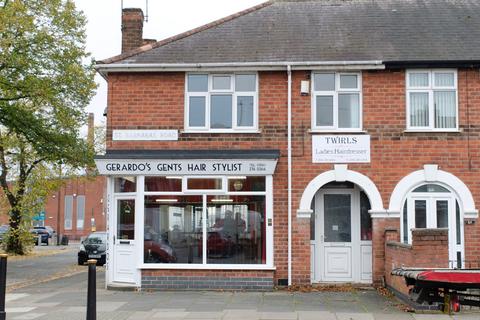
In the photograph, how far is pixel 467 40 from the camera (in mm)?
16375

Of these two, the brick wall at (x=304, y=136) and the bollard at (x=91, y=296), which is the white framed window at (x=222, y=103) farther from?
the bollard at (x=91, y=296)

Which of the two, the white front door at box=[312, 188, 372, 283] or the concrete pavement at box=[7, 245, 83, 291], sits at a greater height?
the white front door at box=[312, 188, 372, 283]

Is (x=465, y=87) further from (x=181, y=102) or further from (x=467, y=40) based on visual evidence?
(x=181, y=102)

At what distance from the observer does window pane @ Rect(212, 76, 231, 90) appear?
1611cm

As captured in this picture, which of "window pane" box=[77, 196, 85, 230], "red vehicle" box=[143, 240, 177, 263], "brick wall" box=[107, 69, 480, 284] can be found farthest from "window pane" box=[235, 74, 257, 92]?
"window pane" box=[77, 196, 85, 230]

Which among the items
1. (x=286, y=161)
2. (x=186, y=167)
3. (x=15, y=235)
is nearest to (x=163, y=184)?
(x=186, y=167)

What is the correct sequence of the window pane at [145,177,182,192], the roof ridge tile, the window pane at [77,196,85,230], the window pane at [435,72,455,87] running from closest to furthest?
the window pane at [145,177,182,192] < the window pane at [435,72,455,87] < the roof ridge tile < the window pane at [77,196,85,230]

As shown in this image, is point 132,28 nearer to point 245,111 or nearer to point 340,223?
point 245,111

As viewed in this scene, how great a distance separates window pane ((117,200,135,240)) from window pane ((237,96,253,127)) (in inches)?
133

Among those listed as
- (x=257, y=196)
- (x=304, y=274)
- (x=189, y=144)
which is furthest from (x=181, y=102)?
(x=304, y=274)

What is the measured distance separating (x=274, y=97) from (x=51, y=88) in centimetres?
1140

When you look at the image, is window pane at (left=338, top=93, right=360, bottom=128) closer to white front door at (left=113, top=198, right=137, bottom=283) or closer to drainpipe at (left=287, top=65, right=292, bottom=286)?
drainpipe at (left=287, top=65, right=292, bottom=286)

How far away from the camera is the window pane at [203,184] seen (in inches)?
616

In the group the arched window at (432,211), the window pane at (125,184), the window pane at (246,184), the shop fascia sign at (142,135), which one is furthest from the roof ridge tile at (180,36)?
the arched window at (432,211)
